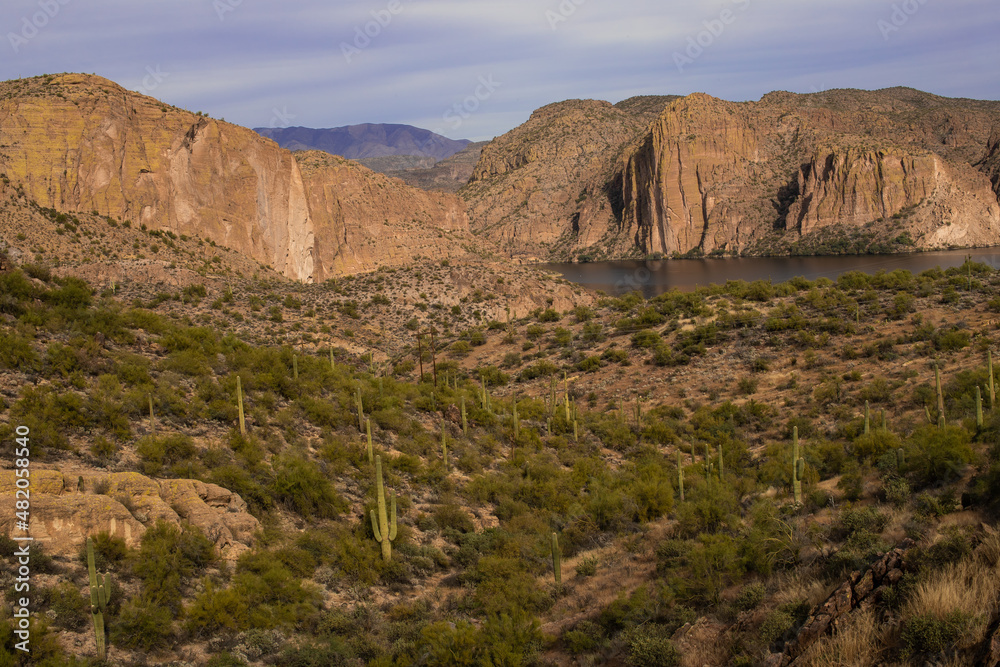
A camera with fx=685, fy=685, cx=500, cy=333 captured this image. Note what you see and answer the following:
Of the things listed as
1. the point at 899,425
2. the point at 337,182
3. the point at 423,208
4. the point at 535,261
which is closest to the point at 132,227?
the point at 337,182

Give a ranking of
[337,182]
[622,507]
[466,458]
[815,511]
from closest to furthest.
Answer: [815,511]
[622,507]
[466,458]
[337,182]

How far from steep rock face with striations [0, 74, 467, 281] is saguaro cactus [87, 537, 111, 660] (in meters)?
40.5

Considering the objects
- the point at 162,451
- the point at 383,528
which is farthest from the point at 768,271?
the point at 162,451

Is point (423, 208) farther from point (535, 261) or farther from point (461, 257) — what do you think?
point (535, 261)

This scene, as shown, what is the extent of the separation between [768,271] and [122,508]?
12512cm

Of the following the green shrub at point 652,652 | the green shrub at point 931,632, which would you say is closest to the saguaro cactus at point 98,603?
the green shrub at point 652,652

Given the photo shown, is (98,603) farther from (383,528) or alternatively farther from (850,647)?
(850,647)

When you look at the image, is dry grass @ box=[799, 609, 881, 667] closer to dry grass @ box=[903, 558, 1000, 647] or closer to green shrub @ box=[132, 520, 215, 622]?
dry grass @ box=[903, 558, 1000, 647]

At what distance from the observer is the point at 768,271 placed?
122812mm

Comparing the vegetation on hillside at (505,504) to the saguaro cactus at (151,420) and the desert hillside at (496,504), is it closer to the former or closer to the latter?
the desert hillside at (496,504)

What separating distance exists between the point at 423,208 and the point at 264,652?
280ft

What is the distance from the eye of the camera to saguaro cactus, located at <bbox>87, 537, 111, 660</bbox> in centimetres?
873

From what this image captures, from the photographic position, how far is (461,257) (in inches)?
3009

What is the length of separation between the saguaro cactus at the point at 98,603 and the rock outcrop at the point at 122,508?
4.97 feet
